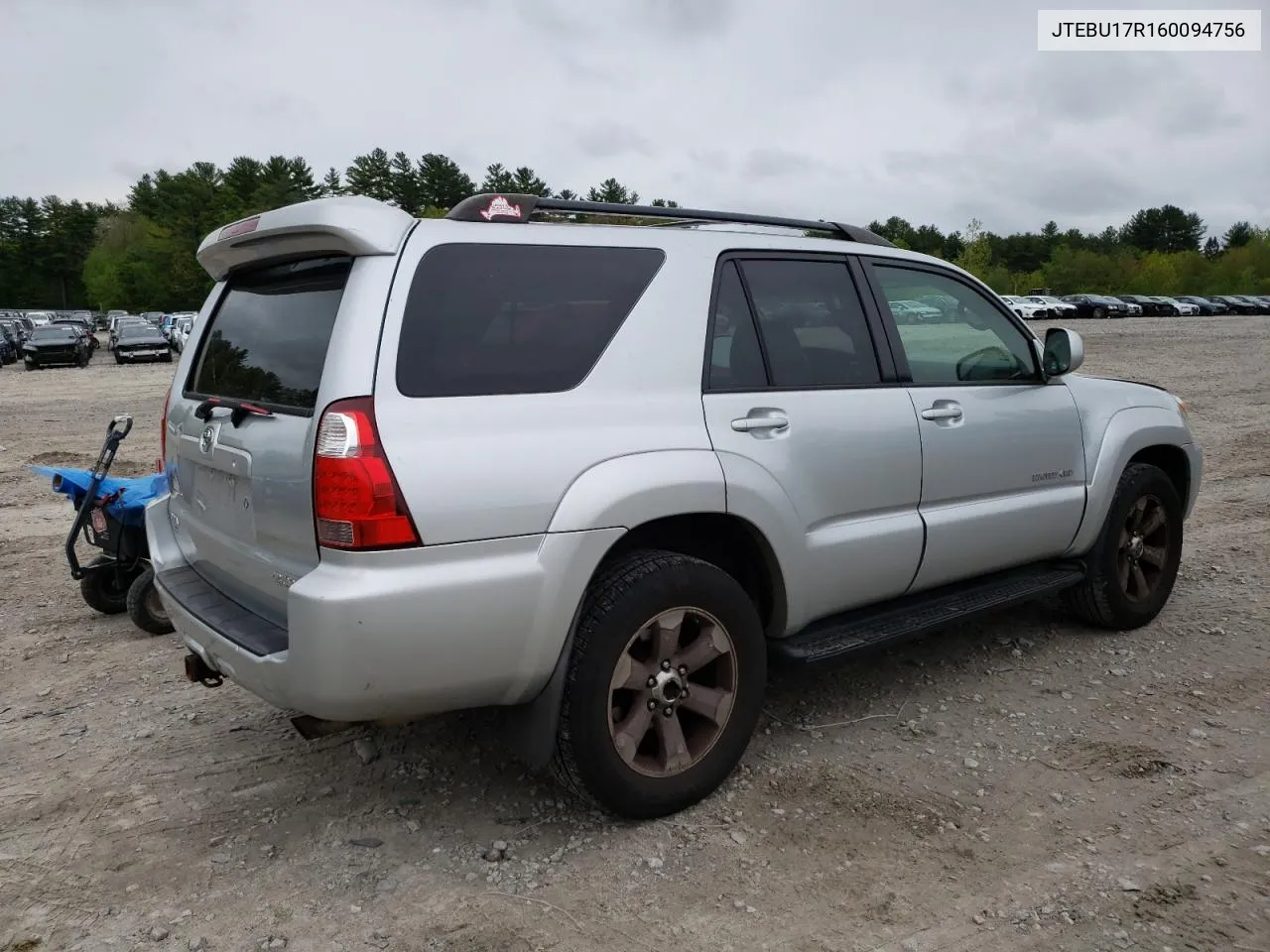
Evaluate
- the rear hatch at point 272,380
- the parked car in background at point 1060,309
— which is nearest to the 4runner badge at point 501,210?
the rear hatch at point 272,380

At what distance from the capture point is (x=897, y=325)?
13.0ft

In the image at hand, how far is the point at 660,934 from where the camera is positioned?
2691 mm

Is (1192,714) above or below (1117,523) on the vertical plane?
below

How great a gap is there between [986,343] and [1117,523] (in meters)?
1.18

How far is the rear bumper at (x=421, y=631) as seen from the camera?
2609 millimetres

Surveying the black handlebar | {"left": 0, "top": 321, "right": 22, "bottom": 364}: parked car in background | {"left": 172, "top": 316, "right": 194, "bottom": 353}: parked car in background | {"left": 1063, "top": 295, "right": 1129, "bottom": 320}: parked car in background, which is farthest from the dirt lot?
{"left": 1063, "top": 295, "right": 1129, "bottom": 320}: parked car in background

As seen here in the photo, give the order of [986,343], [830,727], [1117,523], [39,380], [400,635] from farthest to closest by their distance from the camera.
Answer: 1. [39,380]
2. [1117,523]
3. [986,343]
4. [830,727]
5. [400,635]

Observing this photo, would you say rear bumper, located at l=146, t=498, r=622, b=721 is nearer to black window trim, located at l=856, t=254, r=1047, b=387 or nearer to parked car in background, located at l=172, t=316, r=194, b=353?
black window trim, located at l=856, t=254, r=1047, b=387

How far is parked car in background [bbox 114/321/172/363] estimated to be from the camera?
3038 centimetres

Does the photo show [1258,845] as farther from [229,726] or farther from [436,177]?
[436,177]

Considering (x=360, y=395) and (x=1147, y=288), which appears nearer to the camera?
(x=360, y=395)

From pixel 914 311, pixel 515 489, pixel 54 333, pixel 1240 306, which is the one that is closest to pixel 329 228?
pixel 515 489

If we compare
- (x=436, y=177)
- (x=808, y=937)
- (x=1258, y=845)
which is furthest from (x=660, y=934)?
(x=436, y=177)

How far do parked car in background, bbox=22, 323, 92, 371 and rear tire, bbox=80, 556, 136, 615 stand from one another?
28.1 metres
